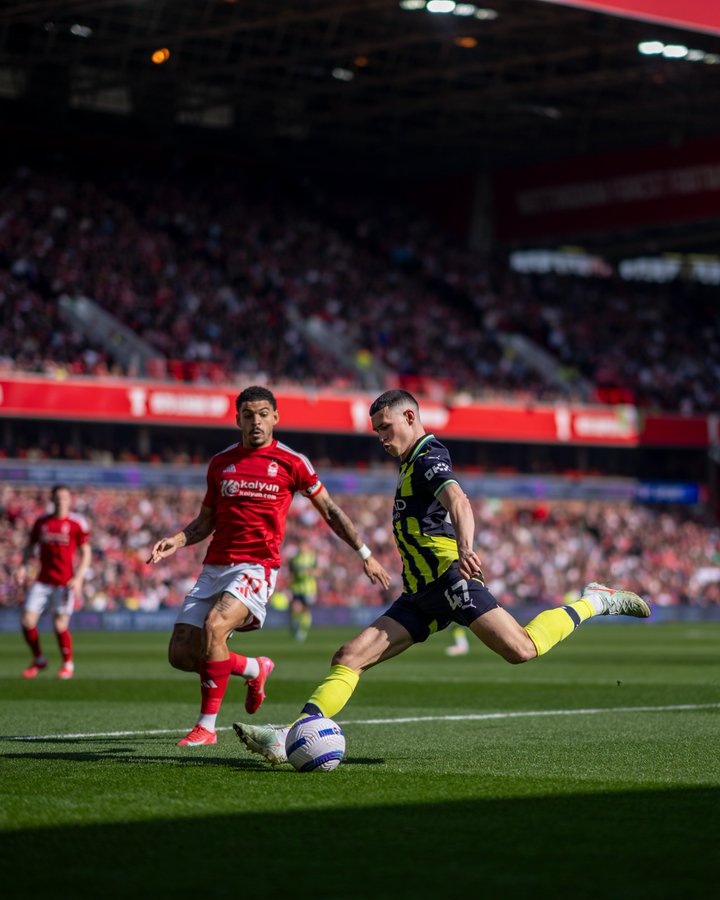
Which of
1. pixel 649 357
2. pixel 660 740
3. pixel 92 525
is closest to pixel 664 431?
pixel 649 357

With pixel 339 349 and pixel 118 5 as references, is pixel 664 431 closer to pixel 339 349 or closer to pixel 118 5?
pixel 339 349

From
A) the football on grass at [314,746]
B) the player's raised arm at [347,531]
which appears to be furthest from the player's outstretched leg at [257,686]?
the football on grass at [314,746]

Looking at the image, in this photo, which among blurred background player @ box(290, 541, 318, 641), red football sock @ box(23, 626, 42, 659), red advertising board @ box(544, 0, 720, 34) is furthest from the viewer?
red advertising board @ box(544, 0, 720, 34)

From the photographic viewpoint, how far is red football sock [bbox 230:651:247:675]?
435 inches

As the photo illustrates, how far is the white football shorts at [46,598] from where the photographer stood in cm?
1970

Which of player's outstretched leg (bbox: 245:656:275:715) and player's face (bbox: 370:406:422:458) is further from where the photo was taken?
player's outstretched leg (bbox: 245:656:275:715)

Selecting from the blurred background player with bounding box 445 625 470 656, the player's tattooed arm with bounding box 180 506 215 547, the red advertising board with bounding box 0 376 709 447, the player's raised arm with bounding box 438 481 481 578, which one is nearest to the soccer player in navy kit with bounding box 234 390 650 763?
the player's raised arm with bounding box 438 481 481 578

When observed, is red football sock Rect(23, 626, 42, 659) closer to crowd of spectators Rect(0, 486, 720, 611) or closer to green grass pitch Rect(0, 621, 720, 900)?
green grass pitch Rect(0, 621, 720, 900)

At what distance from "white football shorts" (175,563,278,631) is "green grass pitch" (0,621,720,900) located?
36.3 inches

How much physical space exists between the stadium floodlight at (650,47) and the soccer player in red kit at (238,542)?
34230mm

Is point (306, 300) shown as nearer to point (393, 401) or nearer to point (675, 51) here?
point (675, 51)

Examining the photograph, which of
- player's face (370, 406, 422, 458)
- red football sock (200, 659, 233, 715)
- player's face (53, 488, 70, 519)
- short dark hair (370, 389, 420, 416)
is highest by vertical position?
short dark hair (370, 389, 420, 416)

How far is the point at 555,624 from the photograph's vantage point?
32.6 ft

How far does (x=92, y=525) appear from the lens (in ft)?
132
